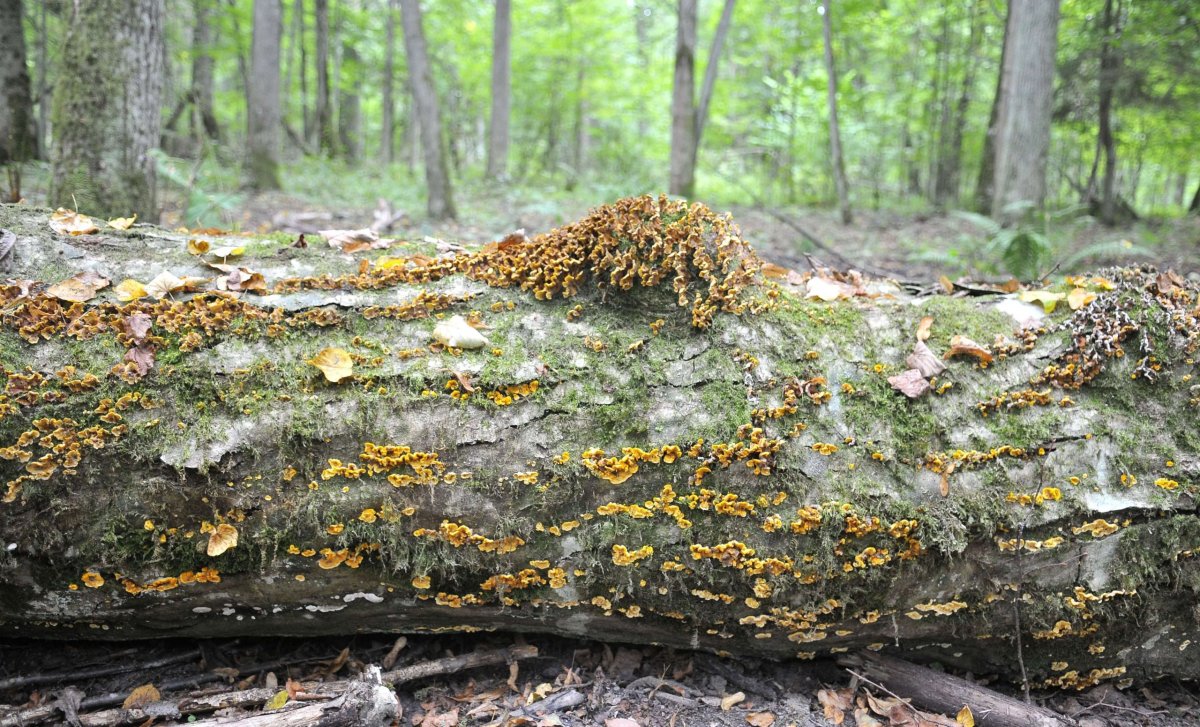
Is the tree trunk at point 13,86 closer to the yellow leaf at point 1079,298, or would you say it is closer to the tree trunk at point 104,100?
the tree trunk at point 104,100

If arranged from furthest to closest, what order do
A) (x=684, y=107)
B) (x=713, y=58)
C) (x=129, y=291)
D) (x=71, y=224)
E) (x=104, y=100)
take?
1. (x=713, y=58)
2. (x=684, y=107)
3. (x=104, y=100)
4. (x=71, y=224)
5. (x=129, y=291)

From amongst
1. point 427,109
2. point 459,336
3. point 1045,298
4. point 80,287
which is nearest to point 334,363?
point 459,336

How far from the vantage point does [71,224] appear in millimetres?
2914

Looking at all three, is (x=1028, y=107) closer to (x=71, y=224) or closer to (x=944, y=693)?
(x=944, y=693)

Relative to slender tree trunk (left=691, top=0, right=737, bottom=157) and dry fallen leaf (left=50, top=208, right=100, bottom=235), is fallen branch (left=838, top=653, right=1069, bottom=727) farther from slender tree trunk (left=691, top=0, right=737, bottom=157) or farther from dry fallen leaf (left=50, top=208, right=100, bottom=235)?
slender tree trunk (left=691, top=0, right=737, bottom=157)

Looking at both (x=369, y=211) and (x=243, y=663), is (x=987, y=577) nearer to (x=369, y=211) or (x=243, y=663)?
(x=243, y=663)

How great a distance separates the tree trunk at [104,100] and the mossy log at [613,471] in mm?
2638

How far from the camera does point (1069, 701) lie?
278 cm

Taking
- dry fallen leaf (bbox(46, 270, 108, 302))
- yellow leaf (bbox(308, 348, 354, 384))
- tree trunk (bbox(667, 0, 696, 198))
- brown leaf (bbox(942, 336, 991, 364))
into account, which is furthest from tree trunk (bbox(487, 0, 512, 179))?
brown leaf (bbox(942, 336, 991, 364))

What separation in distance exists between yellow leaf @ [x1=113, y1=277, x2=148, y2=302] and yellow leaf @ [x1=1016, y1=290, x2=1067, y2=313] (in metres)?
3.66

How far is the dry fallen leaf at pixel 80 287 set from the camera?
2508mm

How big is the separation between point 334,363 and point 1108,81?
41.4 ft

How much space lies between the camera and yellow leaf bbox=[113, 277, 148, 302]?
256 cm

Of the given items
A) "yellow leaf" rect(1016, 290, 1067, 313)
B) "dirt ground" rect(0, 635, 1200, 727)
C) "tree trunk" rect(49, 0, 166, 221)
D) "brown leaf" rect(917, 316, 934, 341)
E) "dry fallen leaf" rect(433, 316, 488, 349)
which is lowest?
"dirt ground" rect(0, 635, 1200, 727)
